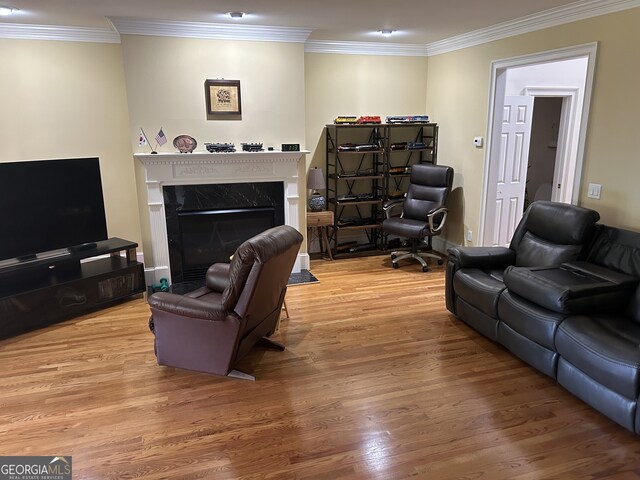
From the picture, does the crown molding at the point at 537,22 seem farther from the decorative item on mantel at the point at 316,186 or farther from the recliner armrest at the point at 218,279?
the recliner armrest at the point at 218,279

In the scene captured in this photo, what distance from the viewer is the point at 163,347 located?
3174 mm

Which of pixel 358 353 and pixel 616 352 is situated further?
pixel 358 353

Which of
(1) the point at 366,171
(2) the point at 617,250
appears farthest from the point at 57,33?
(2) the point at 617,250

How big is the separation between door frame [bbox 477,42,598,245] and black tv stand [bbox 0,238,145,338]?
12.8 ft

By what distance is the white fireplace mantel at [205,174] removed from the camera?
4.72m

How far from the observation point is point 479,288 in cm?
360

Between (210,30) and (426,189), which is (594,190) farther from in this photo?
(210,30)

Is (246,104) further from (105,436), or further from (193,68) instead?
(105,436)

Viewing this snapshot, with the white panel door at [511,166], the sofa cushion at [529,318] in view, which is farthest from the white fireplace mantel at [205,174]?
the sofa cushion at [529,318]

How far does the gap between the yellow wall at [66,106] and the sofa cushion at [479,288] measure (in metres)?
3.81

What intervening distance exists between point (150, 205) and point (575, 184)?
4.11m

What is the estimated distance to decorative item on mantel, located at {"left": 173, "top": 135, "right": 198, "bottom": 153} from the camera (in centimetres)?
473

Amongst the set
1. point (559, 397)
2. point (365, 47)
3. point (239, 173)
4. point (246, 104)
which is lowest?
point (559, 397)

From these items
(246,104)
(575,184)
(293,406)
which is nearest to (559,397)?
(293,406)
